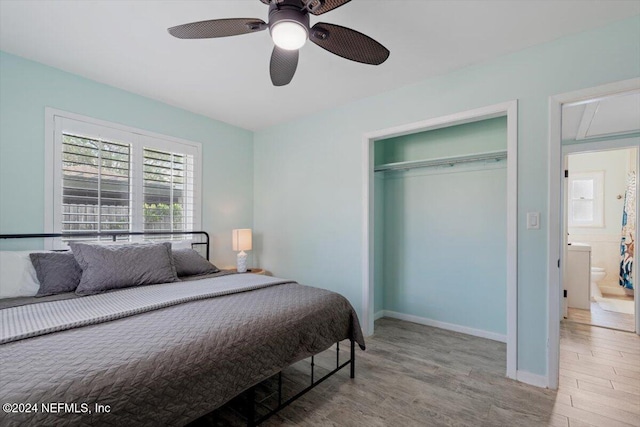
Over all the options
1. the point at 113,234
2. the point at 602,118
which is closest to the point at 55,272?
the point at 113,234

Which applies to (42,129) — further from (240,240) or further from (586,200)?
(586,200)

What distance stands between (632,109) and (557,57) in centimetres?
142

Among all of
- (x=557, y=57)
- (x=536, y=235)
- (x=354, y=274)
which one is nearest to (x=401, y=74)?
(x=557, y=57)

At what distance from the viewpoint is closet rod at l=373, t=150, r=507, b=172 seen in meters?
3.00

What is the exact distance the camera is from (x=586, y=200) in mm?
5215

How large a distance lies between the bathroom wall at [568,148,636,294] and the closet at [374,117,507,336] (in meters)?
2.84

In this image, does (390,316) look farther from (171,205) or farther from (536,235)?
(171,205)

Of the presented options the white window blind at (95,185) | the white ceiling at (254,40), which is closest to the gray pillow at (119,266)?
the white window blind at (95,185)

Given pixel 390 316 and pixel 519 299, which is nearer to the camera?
pixel 519 299

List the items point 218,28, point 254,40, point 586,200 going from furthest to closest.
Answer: point 586,200 → point 254,40 → point 218,28

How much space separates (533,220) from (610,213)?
412 centimetres

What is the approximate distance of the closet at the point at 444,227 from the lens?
10.6ft

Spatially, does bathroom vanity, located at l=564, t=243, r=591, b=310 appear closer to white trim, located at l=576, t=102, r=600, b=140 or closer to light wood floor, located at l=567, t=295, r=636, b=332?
light wood floor, located at l=567, t=295, r=636, b=332

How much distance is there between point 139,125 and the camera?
329cm
